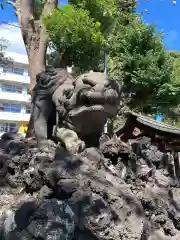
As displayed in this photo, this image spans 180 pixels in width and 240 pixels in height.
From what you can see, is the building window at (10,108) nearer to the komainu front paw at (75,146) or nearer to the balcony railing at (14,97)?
the balcony railing at (14,97)

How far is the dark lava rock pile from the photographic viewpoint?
282 cm

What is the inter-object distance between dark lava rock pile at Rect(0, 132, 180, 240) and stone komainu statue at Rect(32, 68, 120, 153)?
0.19 metres

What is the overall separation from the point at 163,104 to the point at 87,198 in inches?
468

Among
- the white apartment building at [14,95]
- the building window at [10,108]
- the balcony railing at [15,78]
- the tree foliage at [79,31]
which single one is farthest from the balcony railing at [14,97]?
the tree foliage at [79,31]

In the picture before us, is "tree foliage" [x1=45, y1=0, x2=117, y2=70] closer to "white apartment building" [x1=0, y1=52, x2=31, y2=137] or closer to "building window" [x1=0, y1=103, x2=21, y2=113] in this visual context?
"white apartment building" [x1=0, y1=52, x2=31, y2=137]

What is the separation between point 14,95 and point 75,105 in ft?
119

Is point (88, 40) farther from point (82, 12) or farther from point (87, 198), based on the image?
point (87, 198)

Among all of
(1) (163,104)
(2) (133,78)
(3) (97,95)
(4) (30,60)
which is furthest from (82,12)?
(3) (97,95)

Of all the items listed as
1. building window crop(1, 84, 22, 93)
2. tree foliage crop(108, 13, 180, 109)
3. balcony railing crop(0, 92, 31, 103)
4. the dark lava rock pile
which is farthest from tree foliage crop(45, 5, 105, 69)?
building window crop(1, 84, 22, 93)

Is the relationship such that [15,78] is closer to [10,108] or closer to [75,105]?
[10,108]

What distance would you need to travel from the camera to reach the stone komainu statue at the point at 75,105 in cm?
379

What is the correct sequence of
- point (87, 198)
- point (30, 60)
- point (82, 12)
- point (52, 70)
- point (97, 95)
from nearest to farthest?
point (87, 198), point (97, 95), point (52, 70), point (30, 60), point (82, 12)

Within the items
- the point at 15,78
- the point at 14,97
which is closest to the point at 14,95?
the point at 14,97

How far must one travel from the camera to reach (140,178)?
3955 mm
